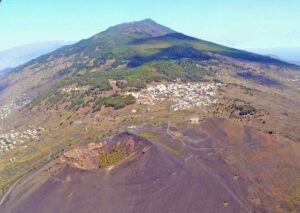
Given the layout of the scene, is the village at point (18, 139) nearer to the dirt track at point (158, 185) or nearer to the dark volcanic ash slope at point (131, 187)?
the dirt track at point (158, 185)

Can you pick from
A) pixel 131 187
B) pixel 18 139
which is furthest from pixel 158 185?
pixel 18 139

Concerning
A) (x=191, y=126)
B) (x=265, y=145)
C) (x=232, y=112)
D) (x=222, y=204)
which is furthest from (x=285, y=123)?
(x=222, y=204)

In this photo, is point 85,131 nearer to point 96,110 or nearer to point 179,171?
point 96,110

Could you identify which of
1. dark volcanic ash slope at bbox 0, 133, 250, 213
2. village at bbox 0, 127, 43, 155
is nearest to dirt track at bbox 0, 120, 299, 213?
dark volcanic ash slope at bbox 0, 133, 250, 213

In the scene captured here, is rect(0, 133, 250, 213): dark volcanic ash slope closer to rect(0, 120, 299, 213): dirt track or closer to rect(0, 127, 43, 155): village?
rect(0, 120, 299, 213): dirt track

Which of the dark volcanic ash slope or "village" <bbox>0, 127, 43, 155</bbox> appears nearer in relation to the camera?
the dark volcanic ash slope

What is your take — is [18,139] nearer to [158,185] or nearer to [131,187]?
[131,187]
